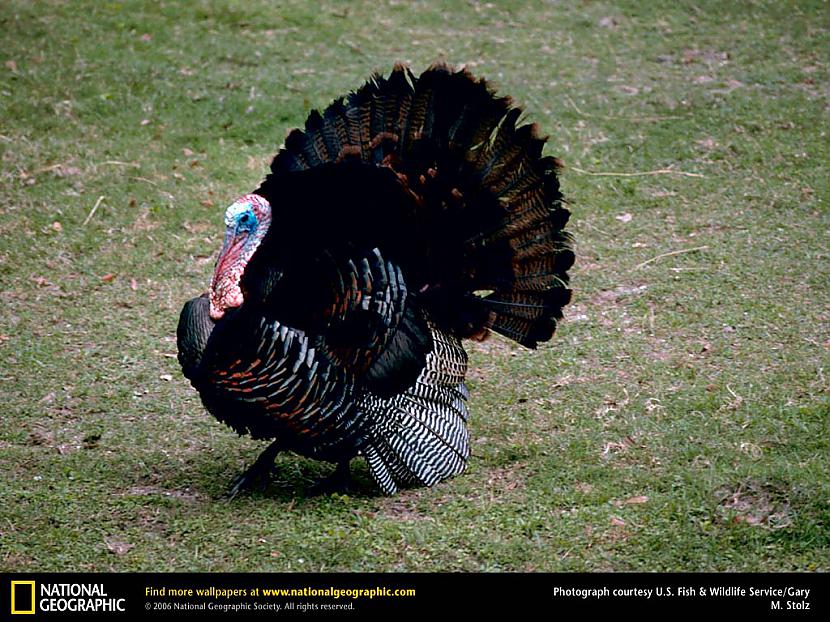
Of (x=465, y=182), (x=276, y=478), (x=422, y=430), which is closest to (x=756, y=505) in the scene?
(x=422, y=430)

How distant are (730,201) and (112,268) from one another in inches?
195

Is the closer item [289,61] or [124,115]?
[124,115]

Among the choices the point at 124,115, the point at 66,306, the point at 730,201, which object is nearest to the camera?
the point at 66,306

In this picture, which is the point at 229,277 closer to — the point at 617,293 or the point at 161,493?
the point at 161,493

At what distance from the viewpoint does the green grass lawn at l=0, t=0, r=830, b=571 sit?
514cm

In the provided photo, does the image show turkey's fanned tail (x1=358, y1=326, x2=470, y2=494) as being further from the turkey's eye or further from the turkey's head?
the turkey's eye

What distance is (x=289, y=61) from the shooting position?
1065cm

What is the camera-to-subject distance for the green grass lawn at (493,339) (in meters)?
5.14

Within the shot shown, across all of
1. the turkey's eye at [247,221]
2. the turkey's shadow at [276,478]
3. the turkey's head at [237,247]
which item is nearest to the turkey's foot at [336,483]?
the turkey's shadow at [276,478]

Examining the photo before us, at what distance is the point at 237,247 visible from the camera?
5293 millimetres
